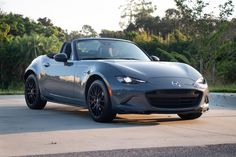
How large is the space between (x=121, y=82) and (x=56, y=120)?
1356mm

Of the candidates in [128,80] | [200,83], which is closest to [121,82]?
[128,80]

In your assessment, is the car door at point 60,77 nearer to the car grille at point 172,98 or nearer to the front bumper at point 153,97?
the front bumper at point 153,97

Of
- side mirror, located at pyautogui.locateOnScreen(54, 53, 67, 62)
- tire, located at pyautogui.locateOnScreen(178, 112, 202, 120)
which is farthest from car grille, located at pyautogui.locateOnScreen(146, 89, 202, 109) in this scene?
side mirror, located at pyautogui.locateOnScreen(54, 53, 67, 62)

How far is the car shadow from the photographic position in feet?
24.8

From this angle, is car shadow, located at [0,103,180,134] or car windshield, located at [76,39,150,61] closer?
car shadow, located at [0,103,180,134]

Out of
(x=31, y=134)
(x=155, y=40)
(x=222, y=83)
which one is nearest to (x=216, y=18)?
(x=222, y=83)

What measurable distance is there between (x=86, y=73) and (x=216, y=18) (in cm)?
1475

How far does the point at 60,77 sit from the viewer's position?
9.38 metres

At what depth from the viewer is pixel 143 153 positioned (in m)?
5.42

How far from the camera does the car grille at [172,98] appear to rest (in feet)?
25.5

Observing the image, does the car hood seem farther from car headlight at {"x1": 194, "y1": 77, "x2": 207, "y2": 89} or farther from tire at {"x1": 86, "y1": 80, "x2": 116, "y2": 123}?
tire at {"x1": 86, "y1": 80, "x2": 116, "y2": 123}

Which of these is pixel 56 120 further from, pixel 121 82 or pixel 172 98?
pixel 172 98

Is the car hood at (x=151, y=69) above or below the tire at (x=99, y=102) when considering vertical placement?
above

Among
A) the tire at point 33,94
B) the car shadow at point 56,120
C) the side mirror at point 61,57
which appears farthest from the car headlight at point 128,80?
the tire at point 33,94
